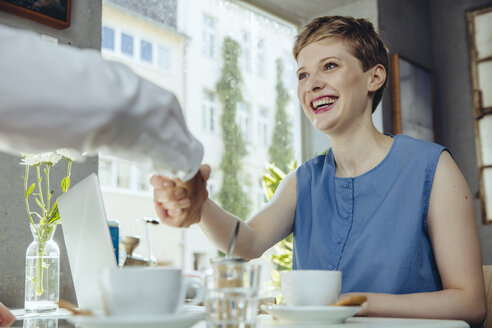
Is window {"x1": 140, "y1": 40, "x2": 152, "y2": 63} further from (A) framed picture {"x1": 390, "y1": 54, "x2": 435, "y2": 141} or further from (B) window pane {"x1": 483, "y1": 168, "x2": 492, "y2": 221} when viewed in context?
(B) window pane {"x1": 483, "y1": 168, "x2": 492, "y2": 221}

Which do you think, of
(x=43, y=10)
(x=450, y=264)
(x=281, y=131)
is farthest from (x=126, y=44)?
(x=450, y=264)

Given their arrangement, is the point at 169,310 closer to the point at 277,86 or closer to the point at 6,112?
the point at 6,112

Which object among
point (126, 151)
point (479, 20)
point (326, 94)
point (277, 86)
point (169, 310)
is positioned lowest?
point (169, 310)

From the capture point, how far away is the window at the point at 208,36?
3601mm

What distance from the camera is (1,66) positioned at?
0.64m

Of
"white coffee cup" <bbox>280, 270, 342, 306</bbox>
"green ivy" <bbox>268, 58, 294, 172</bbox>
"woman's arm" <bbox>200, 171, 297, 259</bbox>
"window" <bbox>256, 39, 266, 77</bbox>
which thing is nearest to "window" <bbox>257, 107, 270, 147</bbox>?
"green ivy" <bbox>268, 58, 294, 172</bbox>

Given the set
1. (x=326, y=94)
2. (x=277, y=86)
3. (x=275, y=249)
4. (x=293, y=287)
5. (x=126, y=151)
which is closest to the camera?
(x=126, y=151)

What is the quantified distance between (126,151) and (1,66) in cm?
20

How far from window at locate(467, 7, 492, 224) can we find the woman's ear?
83.9 inches

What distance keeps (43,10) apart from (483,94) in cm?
278

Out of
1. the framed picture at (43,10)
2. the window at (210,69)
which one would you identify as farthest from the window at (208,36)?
the framed picture at (43,10)

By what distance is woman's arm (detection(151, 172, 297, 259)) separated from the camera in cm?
113

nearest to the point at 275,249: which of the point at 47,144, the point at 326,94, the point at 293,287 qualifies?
the point at 326,94

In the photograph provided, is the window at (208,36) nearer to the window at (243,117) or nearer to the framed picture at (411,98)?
the window at (243,117)
